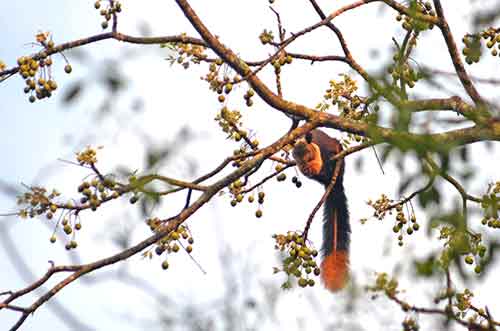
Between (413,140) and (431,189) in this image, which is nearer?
(413,140)

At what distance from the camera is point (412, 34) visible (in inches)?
220

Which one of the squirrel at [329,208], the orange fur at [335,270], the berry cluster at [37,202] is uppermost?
the squirrel at [329,208]

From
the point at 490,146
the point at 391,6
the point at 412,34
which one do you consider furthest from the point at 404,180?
the point at 412,34

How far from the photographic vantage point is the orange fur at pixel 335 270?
604 cm

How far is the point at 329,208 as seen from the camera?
7172 millimetres

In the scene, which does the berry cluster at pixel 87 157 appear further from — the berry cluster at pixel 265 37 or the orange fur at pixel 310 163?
the orange fur at pixel 310 163

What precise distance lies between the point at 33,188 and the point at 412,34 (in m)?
2.71

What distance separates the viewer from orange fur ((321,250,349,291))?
19.8 feet

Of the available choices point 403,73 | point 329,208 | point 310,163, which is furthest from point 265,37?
point 329,208

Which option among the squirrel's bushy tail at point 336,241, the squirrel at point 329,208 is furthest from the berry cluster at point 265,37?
the squirrel's bushy tail at point 336,241

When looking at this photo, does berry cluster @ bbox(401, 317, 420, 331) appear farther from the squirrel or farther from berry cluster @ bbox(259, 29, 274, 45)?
the squirrel

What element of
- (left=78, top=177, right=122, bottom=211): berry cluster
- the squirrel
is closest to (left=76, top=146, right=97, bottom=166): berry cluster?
(left=78, top=177, right=122, bottom=211): berry cluster

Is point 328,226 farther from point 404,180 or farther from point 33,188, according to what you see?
point 404,180

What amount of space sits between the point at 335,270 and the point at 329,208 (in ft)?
3.29
